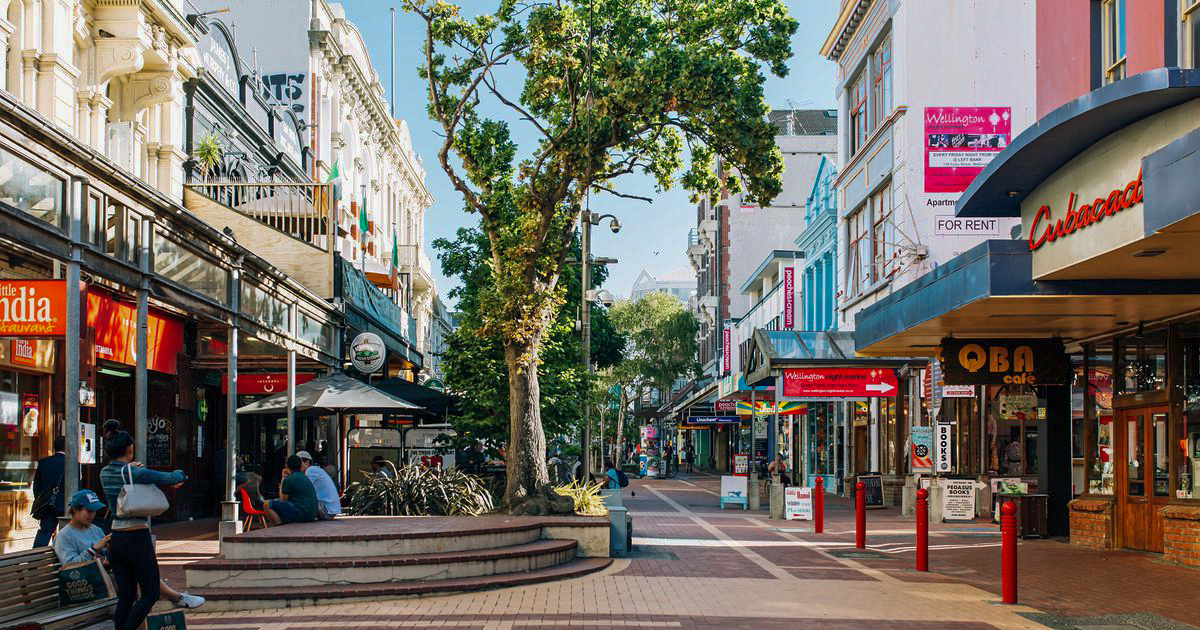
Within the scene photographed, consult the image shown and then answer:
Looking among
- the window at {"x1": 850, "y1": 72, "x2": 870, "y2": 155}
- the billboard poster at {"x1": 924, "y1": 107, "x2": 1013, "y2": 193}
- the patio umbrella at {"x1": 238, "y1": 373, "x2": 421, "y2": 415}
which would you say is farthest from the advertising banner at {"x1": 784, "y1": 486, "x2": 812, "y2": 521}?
the window at {"x1": 850, "y1": 72, "x2": 870, "y2": 155}

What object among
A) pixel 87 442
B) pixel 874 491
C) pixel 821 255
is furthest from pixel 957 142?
pixel 87 442

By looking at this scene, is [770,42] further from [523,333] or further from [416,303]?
[416,303]

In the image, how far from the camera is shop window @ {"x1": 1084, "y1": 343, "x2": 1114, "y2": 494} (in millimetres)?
19438

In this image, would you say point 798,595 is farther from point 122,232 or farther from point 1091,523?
point 122,232

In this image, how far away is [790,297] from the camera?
49.8 metres

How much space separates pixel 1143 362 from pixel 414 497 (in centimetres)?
1056

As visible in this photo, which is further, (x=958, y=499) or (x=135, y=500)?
(x=958, y=499)

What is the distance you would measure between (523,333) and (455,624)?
762 cm

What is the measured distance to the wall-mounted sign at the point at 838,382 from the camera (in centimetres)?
2691

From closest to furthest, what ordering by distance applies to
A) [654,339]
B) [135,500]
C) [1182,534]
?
[135,500]
[1182,534]
[654,339]

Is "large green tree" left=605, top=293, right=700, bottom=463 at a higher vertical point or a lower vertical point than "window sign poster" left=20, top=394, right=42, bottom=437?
higher

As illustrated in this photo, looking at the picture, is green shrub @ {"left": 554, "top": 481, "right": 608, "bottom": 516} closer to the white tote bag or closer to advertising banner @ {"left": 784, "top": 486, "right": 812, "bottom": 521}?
advertising banner @ {"left": 784, "top": 486, "right": 812, "bottom": 521}

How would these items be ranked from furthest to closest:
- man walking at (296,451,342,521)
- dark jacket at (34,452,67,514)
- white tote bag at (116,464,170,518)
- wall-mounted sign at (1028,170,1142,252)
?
man walking at (296,451,342,521) < dark jacket at (34,452,67,514) < wall-mounted sign at (1028,170,1142,252) < white tote bag at (116,464,170,518)

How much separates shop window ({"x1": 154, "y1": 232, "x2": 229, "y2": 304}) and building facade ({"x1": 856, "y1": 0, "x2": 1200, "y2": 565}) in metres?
9.62
